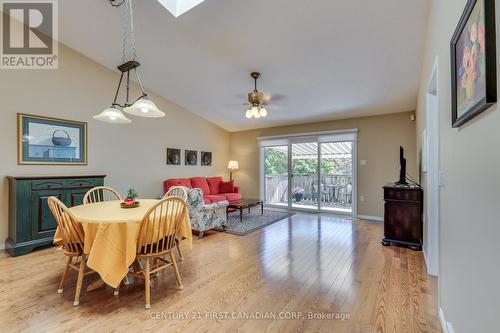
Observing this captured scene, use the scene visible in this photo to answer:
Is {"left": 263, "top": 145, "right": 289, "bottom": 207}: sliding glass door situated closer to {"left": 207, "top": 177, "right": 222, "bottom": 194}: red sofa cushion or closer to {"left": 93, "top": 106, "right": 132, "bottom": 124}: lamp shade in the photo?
{"left": 207, "top": 177, "right": 222, "bottom": 194}: red sofa cushion

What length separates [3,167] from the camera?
3.36 metres

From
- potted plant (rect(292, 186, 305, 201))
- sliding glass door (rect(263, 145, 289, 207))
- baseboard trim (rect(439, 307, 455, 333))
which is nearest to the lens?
baseboard trim (rect(439, 307, 455, 333))

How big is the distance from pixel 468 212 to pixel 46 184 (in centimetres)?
464

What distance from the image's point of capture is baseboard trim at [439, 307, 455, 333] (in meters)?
1.57

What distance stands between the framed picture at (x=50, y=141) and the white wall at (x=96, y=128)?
0.08 m

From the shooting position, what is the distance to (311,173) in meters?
6.25

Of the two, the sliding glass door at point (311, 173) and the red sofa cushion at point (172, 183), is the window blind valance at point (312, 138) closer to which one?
the sliding glass door at point (311, 173)

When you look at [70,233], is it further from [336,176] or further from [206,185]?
[336,176]

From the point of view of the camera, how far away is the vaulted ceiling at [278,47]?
2781 mm

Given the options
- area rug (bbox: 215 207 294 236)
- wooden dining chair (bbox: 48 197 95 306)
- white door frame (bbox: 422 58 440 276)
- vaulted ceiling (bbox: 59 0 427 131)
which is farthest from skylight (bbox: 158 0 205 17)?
area rug (bbox: 215 207 294 236)

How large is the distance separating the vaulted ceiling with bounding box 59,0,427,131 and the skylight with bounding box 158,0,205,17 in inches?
2.3

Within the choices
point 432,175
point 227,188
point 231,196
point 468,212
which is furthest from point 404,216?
point 227,188

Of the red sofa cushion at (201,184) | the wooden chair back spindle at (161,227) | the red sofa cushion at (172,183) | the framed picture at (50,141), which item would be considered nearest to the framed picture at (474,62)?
the wooden chair back spindle at (161,227)

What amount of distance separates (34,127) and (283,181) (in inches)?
210
